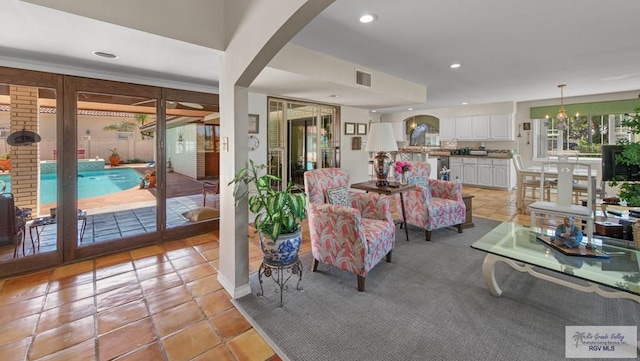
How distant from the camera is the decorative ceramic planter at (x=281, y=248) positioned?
2207 millimetres

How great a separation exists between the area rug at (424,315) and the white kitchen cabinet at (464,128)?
6061 mm

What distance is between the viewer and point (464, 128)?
805 cm

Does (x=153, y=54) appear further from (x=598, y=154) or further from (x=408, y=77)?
(x=598, y=154)

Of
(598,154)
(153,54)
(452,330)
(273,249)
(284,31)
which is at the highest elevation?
(153,54)

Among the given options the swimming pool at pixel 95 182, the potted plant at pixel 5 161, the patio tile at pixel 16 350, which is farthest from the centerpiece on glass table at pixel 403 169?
the potted plant at pixel 5 161

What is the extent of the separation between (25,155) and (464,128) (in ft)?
29.0

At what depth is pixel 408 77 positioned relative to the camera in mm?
4648

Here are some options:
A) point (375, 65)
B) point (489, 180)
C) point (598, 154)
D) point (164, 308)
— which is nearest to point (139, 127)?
point (164, 308)

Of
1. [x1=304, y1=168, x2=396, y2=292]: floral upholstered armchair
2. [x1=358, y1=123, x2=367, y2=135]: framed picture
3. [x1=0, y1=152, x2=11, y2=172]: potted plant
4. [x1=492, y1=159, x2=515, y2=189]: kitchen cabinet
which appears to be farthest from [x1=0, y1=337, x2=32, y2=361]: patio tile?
[x1=492, y1=159, x2=515, y2=189]: kitchen cabinet

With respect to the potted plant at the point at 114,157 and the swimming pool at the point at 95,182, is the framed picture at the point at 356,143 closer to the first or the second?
the swimming pool at the point at 95,182

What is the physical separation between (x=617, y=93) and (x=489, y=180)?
3.02 m

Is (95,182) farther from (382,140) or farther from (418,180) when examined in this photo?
(418,180)

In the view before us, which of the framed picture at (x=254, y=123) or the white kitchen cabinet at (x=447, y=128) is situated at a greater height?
the white kitchen cabinet at (x=447, y=128)

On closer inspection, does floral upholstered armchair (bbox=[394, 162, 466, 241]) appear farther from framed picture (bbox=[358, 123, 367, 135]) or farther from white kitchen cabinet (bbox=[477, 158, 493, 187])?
white kitchen cabinet (bbox=[477, 158, 493, 187])
